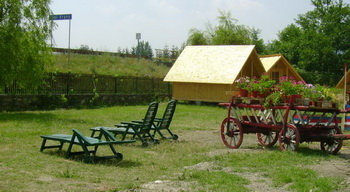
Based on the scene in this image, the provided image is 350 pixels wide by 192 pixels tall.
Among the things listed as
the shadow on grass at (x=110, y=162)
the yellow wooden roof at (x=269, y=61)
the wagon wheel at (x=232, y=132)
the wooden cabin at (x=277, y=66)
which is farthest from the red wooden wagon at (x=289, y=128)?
the wooden cabin at (x=277, y=66)

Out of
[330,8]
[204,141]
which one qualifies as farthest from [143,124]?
[330,8]

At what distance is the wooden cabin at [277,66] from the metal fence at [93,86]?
7410 millimetres

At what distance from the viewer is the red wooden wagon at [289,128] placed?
9773 mm

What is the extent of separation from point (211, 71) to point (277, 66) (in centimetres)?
816

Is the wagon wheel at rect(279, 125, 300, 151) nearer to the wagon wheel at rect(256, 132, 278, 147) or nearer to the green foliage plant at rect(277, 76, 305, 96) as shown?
the green foliage plant at rect(277, 76, 305, 96)

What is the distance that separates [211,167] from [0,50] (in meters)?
11.4

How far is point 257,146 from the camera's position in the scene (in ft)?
37.8

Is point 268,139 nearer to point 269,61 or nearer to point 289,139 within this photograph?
point 289,139

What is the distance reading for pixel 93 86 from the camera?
84.3 feet

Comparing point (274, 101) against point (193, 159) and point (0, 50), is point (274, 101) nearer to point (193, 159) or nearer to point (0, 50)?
point (193, 159)

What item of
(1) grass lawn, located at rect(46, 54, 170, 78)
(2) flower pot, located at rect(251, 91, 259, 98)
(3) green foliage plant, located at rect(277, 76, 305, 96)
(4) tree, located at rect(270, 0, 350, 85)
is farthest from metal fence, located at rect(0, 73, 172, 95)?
(4) tree, located at rect(270, 0, 350, 85)

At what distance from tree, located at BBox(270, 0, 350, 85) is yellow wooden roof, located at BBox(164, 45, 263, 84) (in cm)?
2346

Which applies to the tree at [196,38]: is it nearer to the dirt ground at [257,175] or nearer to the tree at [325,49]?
the tree at [325,49]

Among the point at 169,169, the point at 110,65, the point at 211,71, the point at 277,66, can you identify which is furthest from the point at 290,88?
the point at 110,65
